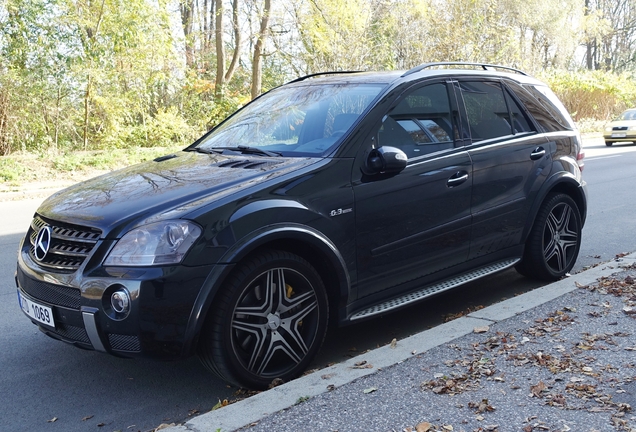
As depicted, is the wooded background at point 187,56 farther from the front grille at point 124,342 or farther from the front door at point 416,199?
the front grille at point 124,342

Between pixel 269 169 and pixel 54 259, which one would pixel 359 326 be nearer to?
pixel 269 169

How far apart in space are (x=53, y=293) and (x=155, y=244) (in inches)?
27.2

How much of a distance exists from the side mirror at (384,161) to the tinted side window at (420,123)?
0.19 meters

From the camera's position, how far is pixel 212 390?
4.15m

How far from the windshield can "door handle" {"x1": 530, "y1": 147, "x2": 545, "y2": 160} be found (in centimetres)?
161

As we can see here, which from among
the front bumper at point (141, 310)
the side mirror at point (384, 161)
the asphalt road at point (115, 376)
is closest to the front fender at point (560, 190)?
the asphalt road at point (115, 376)

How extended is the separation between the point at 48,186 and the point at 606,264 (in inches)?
462

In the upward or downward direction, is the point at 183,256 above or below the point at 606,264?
above

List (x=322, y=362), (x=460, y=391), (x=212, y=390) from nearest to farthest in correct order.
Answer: (x=460, y=391) < (x=212, y=390) < (x=322, y=362)

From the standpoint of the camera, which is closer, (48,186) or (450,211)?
(450,211)

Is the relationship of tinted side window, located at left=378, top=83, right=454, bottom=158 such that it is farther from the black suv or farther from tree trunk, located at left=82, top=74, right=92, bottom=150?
tree trunk, located at left=82, top=74, right=92, bottom=150

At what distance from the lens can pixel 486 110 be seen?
5.56 meters

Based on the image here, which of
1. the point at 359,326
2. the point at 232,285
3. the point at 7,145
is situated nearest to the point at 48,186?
the point at 7,145

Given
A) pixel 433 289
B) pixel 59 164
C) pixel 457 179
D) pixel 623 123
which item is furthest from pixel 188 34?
pixel 433 289
